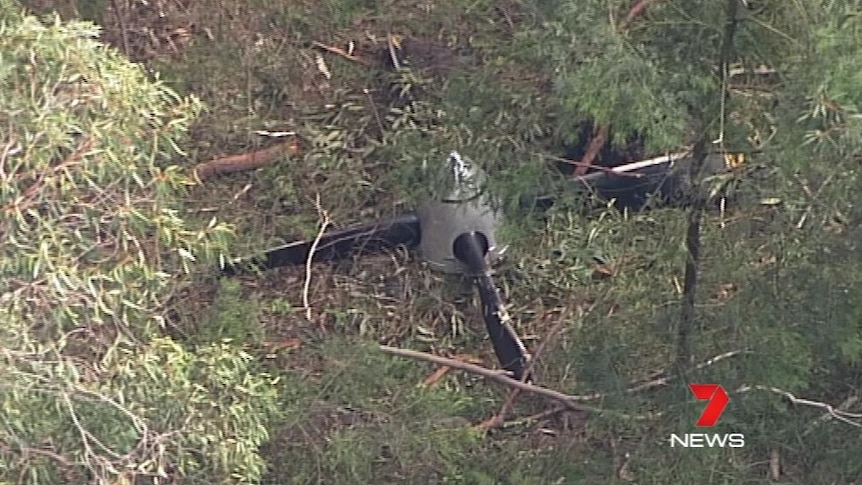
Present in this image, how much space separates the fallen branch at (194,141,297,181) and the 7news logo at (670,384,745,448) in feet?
4.67

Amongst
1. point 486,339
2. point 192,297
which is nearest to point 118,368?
point 192,297

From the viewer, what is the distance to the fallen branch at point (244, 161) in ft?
10.7

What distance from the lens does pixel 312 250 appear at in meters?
3.20

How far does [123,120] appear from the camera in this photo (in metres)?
1.63

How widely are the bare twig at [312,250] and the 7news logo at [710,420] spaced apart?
1.11m

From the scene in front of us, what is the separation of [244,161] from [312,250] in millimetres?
361

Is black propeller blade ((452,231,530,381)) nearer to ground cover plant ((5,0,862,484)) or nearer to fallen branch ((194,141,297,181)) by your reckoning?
ground cover plant ((5,0,862,484))

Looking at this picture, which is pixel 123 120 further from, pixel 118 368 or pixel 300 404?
pixel 300 404

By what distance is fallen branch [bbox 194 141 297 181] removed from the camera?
3266 millimetres

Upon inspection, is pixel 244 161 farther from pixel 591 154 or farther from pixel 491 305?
pixel 591 154

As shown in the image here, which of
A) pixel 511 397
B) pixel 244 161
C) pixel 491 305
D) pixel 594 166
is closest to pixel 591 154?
pixel 594 166

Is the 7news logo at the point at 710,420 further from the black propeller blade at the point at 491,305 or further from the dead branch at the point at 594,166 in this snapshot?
the black propeller blade at the point at 491,305

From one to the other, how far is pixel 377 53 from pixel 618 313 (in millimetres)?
1338

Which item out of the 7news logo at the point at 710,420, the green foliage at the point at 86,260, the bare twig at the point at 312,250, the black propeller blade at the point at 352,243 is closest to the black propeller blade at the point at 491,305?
the black propeller blade at the point at 352,243
